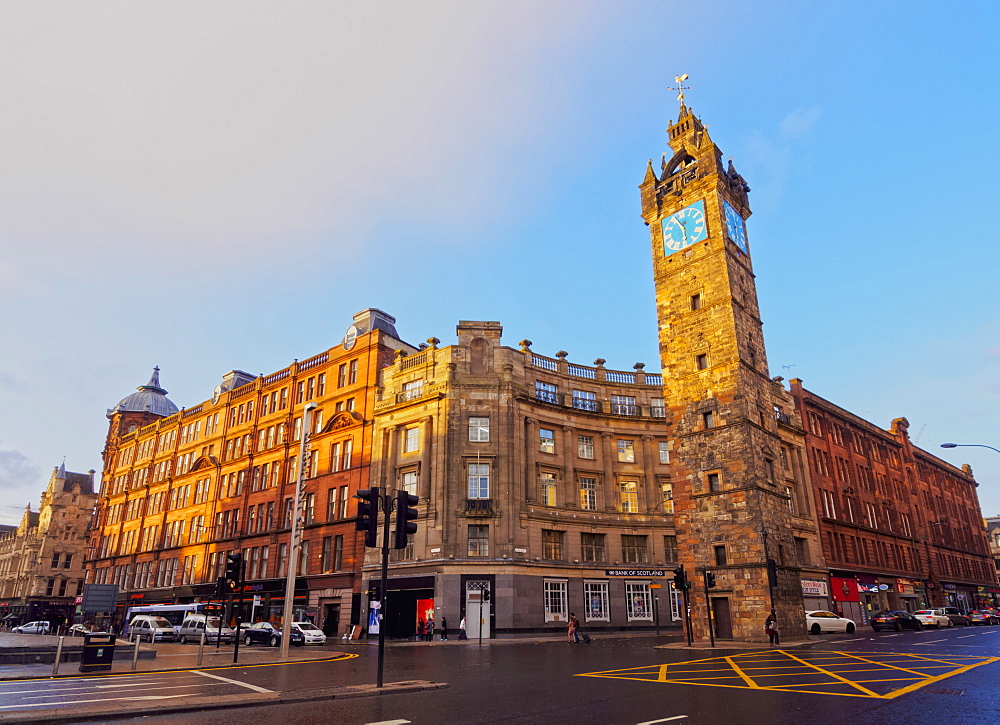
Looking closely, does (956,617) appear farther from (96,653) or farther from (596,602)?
(96,653)

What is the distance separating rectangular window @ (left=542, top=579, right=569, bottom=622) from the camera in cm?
4181

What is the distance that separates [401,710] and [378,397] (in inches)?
1526

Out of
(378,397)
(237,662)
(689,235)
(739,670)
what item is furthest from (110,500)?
(739,670)

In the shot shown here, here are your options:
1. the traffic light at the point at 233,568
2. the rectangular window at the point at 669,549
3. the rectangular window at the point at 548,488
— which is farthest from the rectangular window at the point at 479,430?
the traffic light at the point at 233,568

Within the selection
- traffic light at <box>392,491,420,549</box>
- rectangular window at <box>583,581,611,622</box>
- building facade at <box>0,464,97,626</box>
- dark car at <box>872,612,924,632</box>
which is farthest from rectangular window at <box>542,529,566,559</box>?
building facade at <box>0,464,97,626</box>

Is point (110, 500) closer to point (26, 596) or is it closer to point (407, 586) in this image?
point (26, 596)

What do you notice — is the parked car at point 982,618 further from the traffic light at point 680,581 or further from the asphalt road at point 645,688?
the asphalt road at point 645,688

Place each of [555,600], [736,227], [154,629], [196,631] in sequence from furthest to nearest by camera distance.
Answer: [555,600], [736,227], [154,629], [196,631]

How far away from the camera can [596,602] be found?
44.0 meters

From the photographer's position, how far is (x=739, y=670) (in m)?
17.5

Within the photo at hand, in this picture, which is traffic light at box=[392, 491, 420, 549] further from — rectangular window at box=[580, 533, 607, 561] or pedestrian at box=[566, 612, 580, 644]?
rectangular window at box=[580, 533, 607, 561]

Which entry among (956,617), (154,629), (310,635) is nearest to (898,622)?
(956,617)

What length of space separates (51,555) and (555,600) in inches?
3276

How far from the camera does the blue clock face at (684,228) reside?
4012cm
